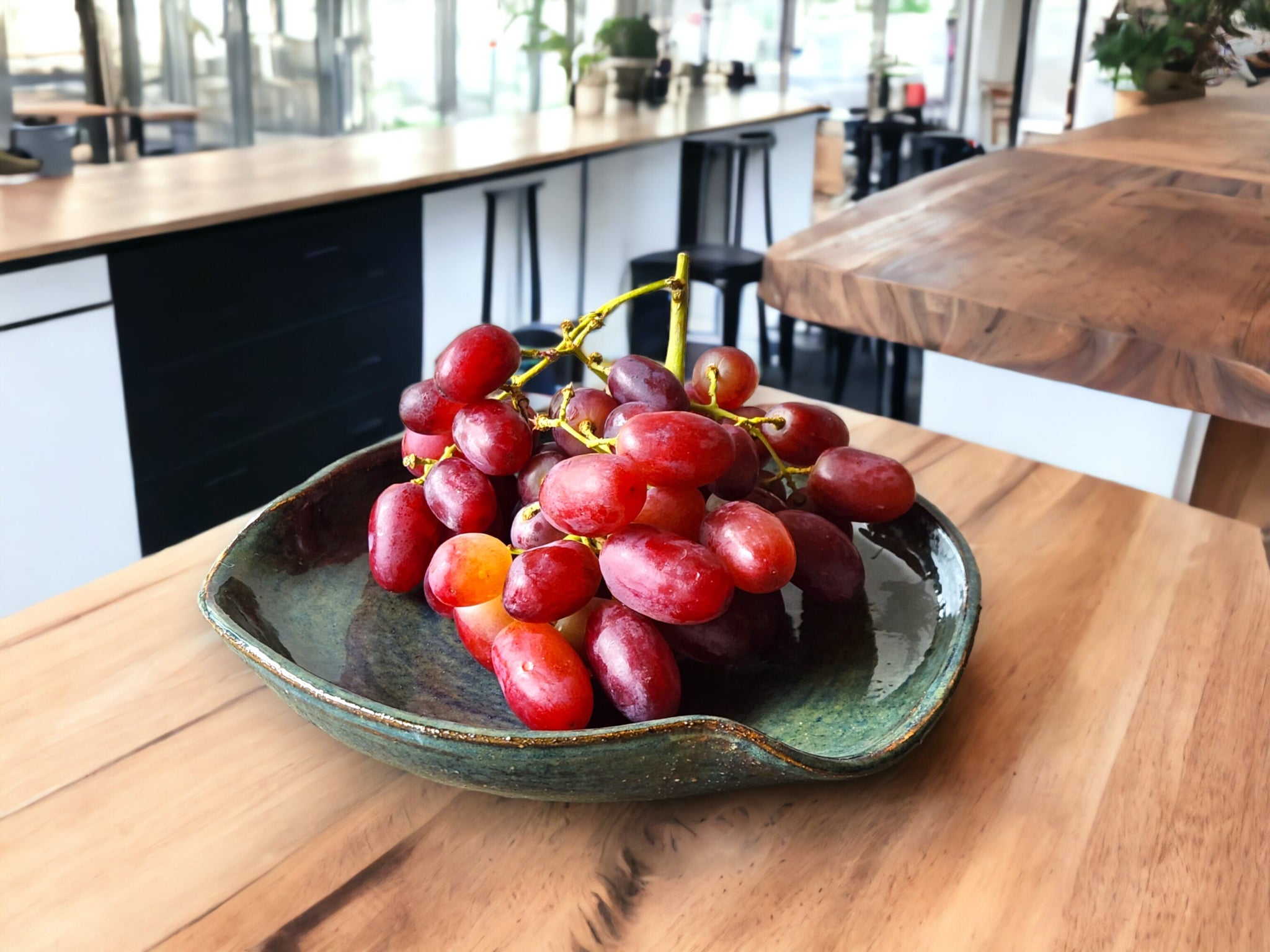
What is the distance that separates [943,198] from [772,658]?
1.37 m

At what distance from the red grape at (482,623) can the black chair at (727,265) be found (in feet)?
6.35

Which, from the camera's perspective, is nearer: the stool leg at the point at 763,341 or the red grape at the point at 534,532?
the red grape at the point at 534,532

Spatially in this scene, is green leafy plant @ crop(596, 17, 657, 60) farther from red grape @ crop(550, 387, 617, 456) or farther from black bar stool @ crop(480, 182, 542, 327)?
red grape @ crop(550, 387, 617, 456)

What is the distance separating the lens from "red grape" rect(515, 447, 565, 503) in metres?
0.58

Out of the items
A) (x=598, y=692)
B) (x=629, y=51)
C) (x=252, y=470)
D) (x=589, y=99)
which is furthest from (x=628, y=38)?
(x=598, y=692)

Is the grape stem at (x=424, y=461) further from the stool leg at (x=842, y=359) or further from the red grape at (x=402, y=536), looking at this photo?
the stool leg at (x=842, y=359)

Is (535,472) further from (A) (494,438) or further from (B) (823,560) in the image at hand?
(B) (823,560)

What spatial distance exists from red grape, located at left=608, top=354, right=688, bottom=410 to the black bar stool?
2.57m

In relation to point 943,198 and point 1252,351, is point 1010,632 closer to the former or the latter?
point 1252,351

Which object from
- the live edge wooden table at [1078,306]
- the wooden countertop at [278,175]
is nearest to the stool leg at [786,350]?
the wooden countertop at [278,175]

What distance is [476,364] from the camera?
563 mm

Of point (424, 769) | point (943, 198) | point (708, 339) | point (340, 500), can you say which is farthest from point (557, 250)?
point (424, 769)

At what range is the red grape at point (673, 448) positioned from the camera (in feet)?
1.70

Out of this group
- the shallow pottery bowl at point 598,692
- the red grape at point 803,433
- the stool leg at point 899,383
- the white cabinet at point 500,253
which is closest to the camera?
the shallow pottery bowl at point 598,692
